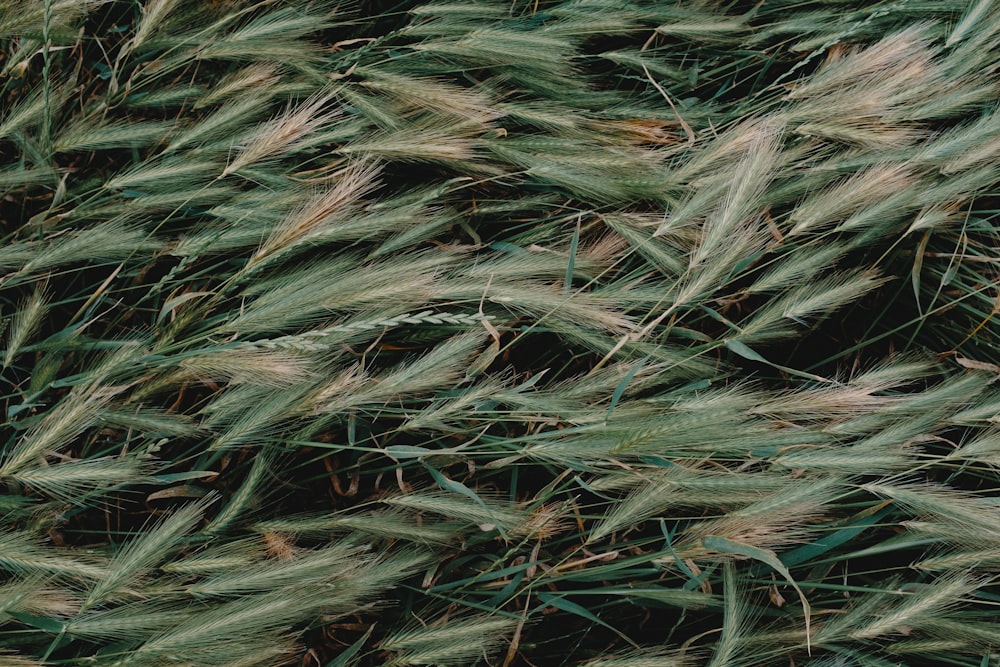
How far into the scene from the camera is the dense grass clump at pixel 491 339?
164 centimetres

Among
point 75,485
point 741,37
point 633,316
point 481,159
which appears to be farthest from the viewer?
point 741,37

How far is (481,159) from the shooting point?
197 cm

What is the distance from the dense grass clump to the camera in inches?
64.7

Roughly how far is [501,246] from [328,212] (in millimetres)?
469

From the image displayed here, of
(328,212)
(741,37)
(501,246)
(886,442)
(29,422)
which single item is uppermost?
(741,37)

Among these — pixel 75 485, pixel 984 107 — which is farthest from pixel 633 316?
pixel 75 485

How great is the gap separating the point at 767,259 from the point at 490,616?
105 cm

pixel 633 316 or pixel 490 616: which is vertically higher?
pixel 633 316

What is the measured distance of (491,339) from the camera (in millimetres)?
1898

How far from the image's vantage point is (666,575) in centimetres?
190

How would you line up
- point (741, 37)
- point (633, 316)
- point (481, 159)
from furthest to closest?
point (741, 37) → point (481, 159) → point (633, 316)

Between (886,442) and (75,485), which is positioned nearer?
(75,485)

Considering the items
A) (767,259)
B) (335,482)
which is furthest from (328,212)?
(767,259)

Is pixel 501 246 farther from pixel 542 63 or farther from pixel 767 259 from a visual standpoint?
pixel 767 259
